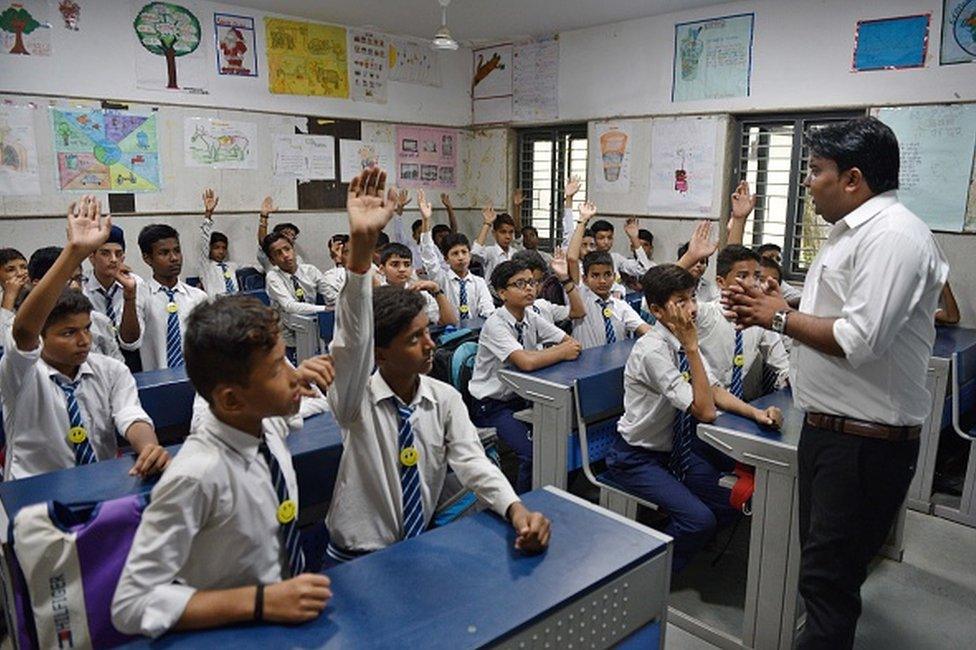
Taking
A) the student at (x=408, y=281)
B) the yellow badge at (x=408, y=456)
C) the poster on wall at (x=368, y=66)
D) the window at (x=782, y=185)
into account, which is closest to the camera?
the yellow badge at (x=408, y=456)

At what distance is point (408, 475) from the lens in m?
1.50

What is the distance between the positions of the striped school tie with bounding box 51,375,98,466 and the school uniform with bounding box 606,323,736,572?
5.63ft

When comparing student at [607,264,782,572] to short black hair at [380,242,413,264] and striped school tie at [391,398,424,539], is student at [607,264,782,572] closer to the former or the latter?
striped school tie at [391,398,424,539]

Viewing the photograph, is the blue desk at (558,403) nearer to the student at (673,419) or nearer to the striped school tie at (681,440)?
the student at (673,419)

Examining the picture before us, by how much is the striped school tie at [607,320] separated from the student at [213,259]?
2660 millimetres

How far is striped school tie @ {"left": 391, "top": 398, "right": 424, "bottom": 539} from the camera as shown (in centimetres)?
149

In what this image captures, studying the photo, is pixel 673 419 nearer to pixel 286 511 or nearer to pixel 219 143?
Result: pixel 286 511

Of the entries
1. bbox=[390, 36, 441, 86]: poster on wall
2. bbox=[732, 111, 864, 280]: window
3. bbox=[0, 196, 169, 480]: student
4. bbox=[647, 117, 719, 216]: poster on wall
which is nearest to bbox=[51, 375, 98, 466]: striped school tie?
bbox=[0, 196, 169, 480]: student

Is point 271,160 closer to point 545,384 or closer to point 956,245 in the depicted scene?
point 545,384

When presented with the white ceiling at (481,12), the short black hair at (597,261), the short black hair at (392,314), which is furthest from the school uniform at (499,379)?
the white ceiling at (481,12)

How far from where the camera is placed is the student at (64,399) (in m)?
1.81

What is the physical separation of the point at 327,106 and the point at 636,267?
3.22 metres

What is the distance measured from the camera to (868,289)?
4.98ft

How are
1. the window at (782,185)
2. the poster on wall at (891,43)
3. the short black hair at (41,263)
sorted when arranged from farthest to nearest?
the window at (782,185), the poster on wall at (891,43), the short black hair at (41,263)
